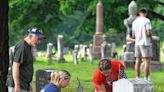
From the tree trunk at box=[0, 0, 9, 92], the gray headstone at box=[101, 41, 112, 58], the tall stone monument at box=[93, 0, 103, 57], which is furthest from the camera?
the tall stone monument at box=[93, 0, 103, 57]

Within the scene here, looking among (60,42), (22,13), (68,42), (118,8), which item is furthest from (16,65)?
(68,42)

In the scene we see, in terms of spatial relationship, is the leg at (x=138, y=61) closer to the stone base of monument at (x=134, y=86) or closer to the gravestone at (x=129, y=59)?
the stone base of monument at (x=134, y=86)

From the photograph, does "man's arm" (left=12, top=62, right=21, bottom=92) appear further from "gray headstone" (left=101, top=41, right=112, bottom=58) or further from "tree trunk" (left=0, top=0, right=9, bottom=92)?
"gray headstone" (left=101, top=41, right=112, bottom=58)

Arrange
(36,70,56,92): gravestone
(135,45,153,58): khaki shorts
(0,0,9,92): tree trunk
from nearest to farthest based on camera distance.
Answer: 1. (36,70,56,92): gravestone
2. (0,0,9,92): tree trunk
3. (135,45,153,58): khaki shorts

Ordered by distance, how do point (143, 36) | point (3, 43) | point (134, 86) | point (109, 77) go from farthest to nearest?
point (143, 36) < point (3, 43) < point (109, 77) < point (134, 86)

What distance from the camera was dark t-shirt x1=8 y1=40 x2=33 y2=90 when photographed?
29.5 feet

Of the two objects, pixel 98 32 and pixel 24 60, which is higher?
pixel 98 32

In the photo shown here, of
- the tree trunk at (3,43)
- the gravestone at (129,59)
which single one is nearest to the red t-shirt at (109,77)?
the tree trunk at (3,43)

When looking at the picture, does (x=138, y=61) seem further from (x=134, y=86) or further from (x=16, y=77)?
(x=134, y=86)

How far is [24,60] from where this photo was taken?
29.8 feet

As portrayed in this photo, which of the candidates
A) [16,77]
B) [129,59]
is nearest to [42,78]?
[16,77]

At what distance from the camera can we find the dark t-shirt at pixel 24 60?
9.00 meters

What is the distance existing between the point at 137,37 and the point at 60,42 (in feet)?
57.3

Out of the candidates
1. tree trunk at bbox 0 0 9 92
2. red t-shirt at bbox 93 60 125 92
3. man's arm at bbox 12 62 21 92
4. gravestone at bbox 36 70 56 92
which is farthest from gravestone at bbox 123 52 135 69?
man's arm at bbox 12 62 21 92
